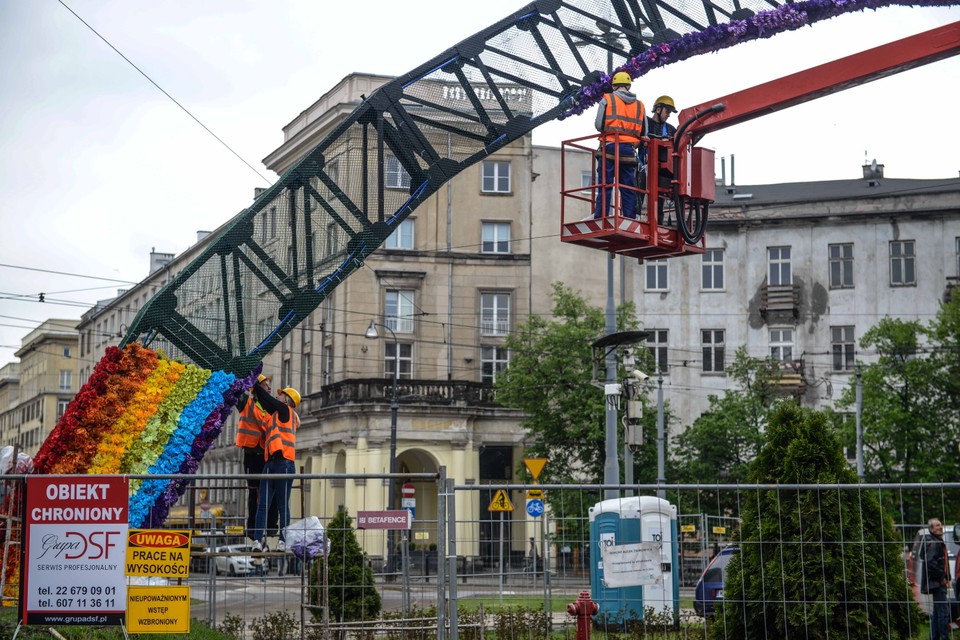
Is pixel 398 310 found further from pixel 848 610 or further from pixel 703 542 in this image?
pixel 848 610

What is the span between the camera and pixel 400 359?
56.6 metres

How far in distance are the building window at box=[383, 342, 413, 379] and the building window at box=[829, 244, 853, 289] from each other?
17992 millimetres

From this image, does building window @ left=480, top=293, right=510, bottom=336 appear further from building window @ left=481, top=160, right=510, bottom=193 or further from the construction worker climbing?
the construction worker climbing

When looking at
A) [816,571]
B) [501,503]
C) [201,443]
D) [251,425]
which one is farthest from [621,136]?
[201,443]

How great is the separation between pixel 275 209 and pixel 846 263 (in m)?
44.9

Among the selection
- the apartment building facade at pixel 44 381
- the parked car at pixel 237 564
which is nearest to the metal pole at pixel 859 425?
the parked car at pixel 237 564

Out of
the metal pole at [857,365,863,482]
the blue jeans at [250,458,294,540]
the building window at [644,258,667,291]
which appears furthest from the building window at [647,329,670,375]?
the blue jeans at [250,458,294,540]

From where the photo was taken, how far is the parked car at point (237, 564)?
13.0 metres

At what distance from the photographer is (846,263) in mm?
57156

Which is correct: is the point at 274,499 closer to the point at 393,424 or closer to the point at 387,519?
the point at 387,519

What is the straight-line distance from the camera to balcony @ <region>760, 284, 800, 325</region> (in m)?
57.2

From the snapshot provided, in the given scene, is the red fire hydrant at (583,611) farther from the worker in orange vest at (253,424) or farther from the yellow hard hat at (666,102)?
the yellow hard hat at (666,102)

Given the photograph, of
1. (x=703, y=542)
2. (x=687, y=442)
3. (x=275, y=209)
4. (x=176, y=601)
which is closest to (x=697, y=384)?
(x=687, y=442)

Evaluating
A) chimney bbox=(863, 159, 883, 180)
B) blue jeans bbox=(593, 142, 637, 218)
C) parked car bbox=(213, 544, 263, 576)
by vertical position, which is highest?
chimney bbox=(863, 159, 883, 180)
